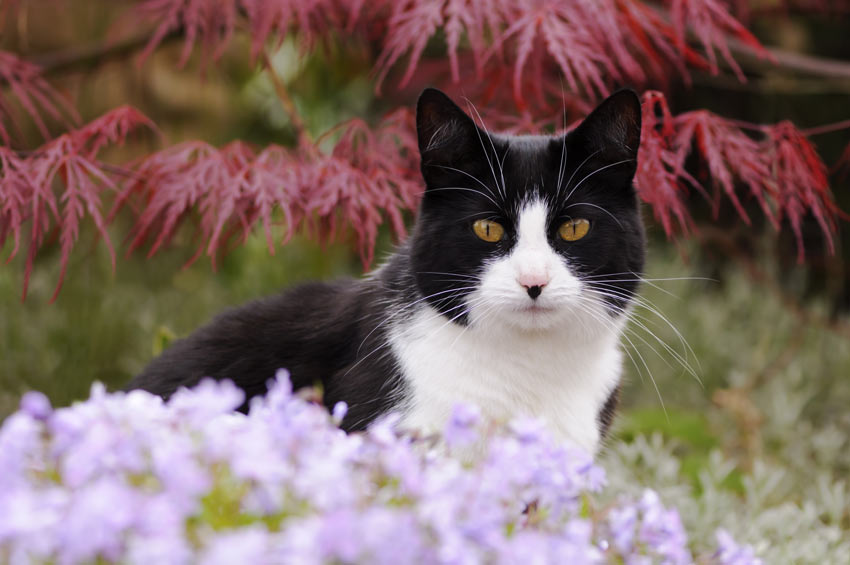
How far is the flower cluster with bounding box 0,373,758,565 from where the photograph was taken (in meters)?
0.83

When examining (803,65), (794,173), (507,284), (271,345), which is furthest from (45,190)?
(803,65)

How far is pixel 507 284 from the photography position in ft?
5.48

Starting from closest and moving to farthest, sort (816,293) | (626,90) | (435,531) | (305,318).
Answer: (435,531), (626,90), (305,318), (816,293)

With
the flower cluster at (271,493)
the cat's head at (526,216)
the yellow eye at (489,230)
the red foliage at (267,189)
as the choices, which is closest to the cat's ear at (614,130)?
the cat's head at (526,216)

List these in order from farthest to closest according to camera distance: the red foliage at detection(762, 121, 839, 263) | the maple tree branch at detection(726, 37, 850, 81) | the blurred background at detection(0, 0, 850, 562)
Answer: the blurred background at detection(0, 0, 850, 562) < the maple tree branch at detection(726, 37, 850, 81) < the red foliage at detection(762, 121, 839, 263)

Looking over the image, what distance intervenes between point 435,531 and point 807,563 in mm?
1957

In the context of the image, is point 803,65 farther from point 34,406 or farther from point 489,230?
point 34,406

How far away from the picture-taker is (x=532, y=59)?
2500 mm

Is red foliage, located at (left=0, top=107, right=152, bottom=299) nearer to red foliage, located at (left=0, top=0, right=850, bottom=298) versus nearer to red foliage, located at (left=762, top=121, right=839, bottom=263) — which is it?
red foliage, located at (left=0, top=0, right=850, bottom=298)

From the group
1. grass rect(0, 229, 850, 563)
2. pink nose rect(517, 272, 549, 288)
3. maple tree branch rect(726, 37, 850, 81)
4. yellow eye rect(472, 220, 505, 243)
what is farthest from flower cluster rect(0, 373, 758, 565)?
maple tree branch rect(726, 37, 850, 81)

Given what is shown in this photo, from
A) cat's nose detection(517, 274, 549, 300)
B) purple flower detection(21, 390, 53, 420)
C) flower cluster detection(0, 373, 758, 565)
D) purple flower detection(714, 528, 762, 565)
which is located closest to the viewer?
flower cluster detection(0, 373, 758, 565)

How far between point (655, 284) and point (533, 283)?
2.58m

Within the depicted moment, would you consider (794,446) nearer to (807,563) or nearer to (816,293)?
(807,563)

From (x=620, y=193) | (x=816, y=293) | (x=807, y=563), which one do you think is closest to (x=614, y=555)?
(x=620, y=193)
